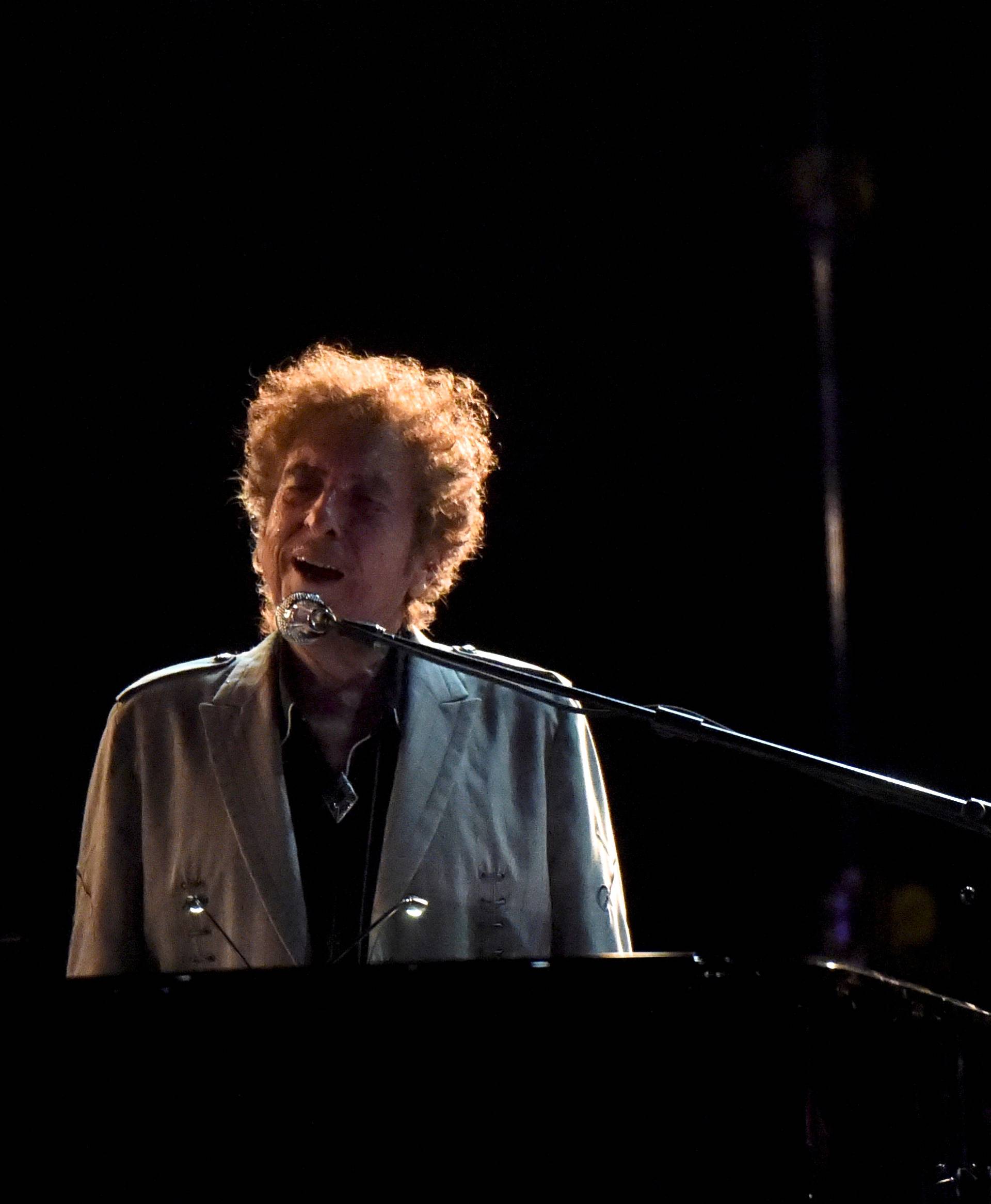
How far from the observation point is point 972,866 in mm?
4184

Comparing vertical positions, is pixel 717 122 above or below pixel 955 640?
above

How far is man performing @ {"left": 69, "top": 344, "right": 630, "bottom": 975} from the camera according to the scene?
231 cm

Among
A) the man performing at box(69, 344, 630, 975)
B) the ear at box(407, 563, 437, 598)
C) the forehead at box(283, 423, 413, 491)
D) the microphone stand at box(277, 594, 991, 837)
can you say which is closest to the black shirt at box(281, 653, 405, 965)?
the man performing at box(69, 344, 630, 975)

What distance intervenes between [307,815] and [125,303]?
179 cm

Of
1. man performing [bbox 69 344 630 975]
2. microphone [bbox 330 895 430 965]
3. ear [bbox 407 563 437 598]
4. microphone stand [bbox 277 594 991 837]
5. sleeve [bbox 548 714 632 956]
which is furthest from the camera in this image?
ear [bbox 407 563 437 598]

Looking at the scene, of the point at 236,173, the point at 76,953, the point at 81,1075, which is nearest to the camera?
the point at 81,1075

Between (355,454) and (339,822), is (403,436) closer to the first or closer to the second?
(355,454)

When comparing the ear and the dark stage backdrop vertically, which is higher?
the dark stage backdrop

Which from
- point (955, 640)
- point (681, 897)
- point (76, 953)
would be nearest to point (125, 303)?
point (76, 953)

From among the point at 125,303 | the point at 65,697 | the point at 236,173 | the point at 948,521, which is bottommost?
the point at 65,697

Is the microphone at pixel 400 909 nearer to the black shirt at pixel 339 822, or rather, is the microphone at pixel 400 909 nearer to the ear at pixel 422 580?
the black shirt at pixel 339 822

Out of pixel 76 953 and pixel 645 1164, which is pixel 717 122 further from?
pixel 645 1164

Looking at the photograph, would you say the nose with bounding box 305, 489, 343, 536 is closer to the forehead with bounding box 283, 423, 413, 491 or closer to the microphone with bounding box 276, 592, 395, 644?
the forehead with bounding box 283, 423, 413, 491

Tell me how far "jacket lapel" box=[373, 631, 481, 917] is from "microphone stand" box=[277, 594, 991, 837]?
1.49 ft
